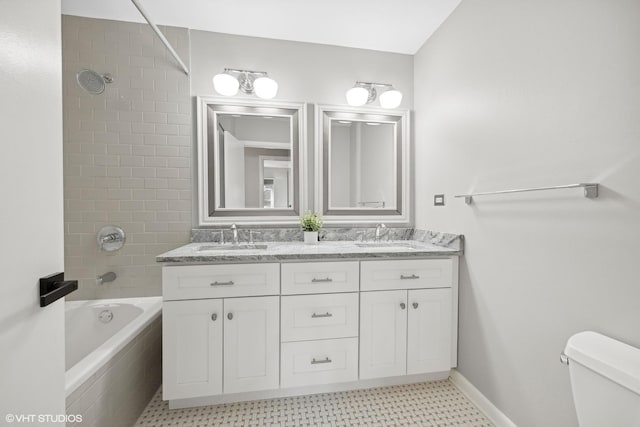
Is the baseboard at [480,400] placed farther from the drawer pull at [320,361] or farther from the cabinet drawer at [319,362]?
the drawer pull at [320,361]

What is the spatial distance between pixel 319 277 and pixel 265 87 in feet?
4.66

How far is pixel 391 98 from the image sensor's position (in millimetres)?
2143

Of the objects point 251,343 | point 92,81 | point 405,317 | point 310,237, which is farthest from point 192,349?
point 92,81

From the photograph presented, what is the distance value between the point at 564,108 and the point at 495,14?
2.42 ft

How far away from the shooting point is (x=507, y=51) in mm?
1375

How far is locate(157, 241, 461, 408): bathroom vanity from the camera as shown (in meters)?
1.48

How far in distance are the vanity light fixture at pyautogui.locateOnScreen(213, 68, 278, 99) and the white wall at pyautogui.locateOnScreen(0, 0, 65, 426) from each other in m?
1.23

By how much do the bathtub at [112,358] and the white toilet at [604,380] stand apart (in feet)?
5.88

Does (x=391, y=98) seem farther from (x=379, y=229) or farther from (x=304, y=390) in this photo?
(x=304, y=390)

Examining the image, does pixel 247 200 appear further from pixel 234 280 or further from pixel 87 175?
pixel 87 175

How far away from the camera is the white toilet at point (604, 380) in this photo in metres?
0.75

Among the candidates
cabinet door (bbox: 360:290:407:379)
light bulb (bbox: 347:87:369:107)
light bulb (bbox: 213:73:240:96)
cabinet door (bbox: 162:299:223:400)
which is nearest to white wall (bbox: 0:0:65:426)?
cabinet door (bbox: 162:299:223:400)

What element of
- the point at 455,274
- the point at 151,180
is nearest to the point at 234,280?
the point at 151,180

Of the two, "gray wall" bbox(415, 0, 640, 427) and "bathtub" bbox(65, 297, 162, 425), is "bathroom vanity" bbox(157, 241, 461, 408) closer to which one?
"bathtub" bbox(65, 297, 162, 425)
